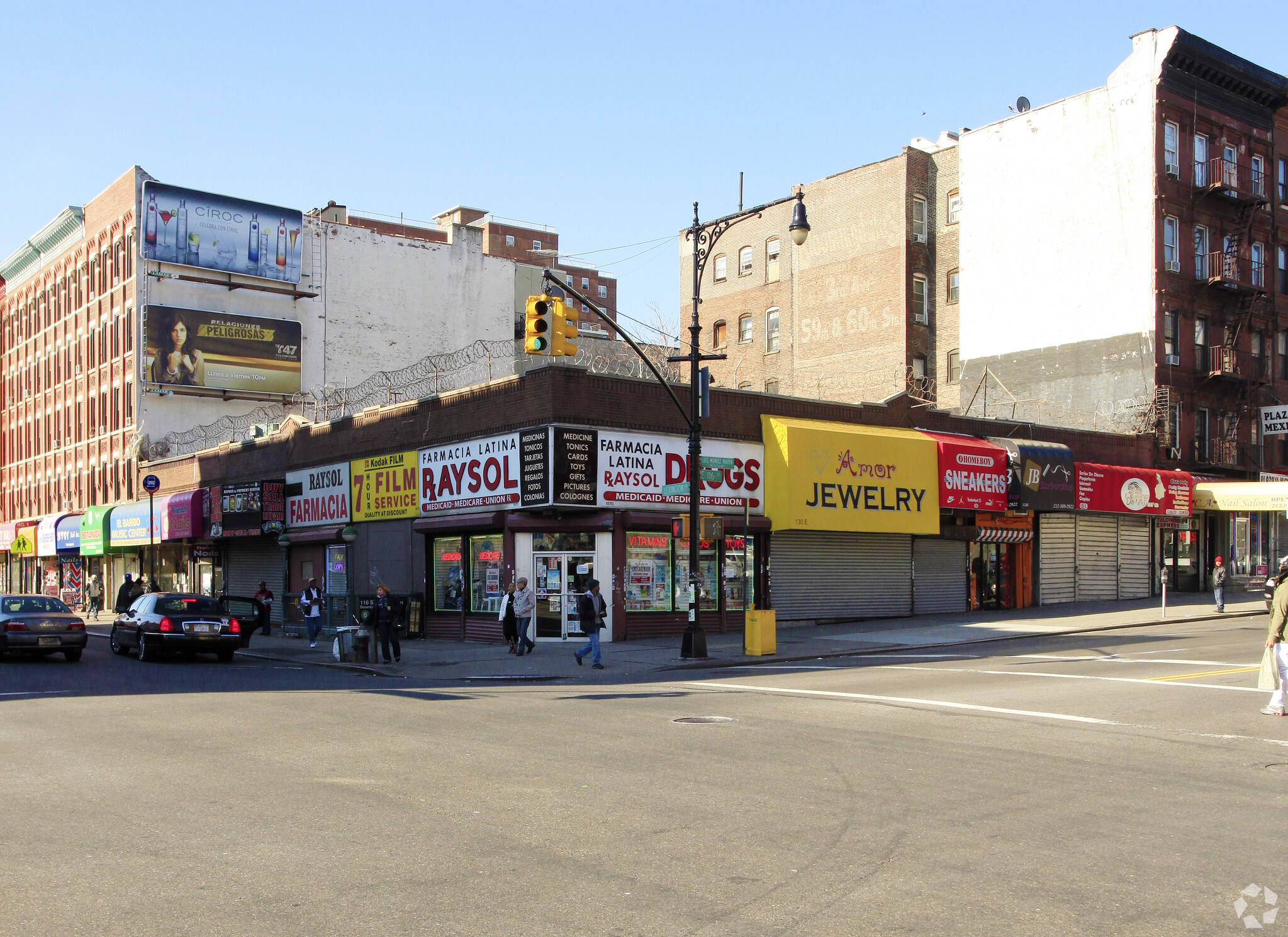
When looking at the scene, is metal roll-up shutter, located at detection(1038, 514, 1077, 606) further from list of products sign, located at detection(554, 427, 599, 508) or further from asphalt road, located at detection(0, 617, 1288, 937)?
asphalt road, located at detection(0, 617, 1288, 937)

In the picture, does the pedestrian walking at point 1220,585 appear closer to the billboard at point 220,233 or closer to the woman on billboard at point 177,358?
the billboard at point 220,233

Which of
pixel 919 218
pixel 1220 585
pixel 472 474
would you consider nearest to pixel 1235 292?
pixel 919 218

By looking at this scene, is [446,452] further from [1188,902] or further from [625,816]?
[1188,902]

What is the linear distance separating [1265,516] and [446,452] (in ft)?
108

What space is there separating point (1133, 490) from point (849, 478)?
13.7 m

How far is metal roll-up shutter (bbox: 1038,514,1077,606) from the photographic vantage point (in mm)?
37656

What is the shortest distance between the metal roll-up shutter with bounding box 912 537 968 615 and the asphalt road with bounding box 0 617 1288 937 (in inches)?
716

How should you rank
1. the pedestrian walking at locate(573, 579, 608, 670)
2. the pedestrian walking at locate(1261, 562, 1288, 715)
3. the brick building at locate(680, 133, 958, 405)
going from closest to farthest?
the pedestrian walking at locate(1261, 562, 1288, 715) → the pedestrian walking at locate(573, 579, 608, 670) → the brick building at locate(680, 133, 958, 405)

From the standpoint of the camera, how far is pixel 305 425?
39812 mm

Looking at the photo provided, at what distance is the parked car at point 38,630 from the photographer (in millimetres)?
23562

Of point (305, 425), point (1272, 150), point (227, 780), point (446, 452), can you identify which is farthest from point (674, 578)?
point (1272, 150)

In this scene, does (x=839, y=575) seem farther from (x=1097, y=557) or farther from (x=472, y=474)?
(x=1097, y=557)

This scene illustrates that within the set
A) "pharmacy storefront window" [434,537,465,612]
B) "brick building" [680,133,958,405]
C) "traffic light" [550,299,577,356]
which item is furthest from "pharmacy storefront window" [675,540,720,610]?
"brick building" [680,133,958,405]

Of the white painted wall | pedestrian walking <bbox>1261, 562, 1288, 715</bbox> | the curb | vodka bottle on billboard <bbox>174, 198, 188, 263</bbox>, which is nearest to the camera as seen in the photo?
pedestrian walking <bbox>1261, 562, 1288, 715</bbox>
